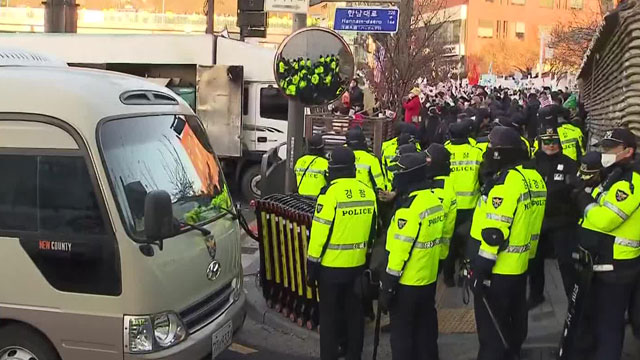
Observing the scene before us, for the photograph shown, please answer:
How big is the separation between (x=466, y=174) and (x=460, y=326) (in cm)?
194

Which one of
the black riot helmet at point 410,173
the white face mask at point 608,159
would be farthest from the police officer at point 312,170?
the white face mask at point 608,159

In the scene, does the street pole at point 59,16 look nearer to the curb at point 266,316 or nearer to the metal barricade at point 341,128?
the metal barricade at point 341,128

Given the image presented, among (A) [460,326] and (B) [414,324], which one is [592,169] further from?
(A) [460,326]

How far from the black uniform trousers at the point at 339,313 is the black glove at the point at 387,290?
0.42m

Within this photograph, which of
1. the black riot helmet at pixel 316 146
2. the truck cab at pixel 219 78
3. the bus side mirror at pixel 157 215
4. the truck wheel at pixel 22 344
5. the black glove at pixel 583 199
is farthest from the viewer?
the truck cab at pixel 219 78

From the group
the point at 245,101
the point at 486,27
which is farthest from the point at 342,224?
the point at 486,27

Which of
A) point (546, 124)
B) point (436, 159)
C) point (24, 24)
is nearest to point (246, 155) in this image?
point (546, 124)

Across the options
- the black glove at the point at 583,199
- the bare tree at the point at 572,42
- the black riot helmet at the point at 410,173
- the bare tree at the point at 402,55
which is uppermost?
the bare tree at the point at 572,42

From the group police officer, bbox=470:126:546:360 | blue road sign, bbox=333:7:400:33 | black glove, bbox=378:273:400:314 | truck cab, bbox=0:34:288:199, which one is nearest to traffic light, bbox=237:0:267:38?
blue road sign, bbox=333:7:400:33

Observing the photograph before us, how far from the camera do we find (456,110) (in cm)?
1405

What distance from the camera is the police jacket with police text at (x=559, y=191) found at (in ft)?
21.0

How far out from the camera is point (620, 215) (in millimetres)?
4672

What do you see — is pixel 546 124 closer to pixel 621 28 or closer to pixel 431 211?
pixel 621 28

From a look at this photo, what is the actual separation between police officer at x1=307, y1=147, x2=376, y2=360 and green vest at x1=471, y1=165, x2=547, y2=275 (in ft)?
2.82
